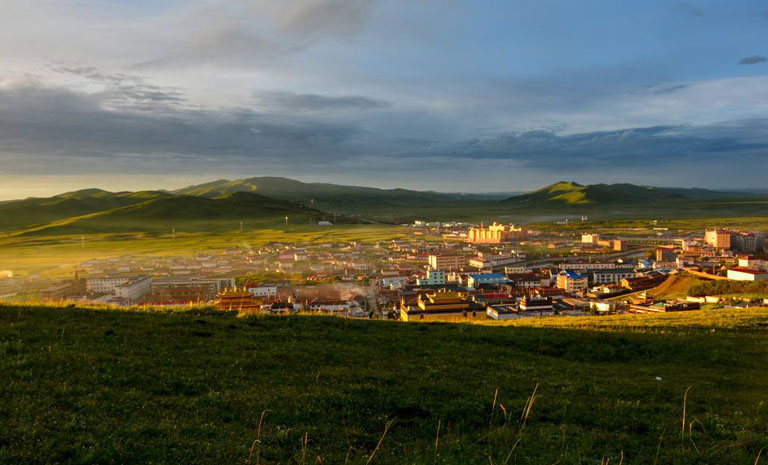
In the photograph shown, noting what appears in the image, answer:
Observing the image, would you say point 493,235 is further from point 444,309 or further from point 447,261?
point 444,309

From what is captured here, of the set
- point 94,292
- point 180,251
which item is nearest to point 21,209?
point 180,251

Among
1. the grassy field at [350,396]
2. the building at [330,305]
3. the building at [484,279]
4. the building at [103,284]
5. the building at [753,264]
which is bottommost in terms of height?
the building at [484,279]

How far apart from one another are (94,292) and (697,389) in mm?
42258

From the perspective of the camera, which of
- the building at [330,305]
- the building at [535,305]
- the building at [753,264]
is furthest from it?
the building at [753,264]

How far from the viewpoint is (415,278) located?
5547 cm

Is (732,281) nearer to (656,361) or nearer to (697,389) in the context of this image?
(656,361)

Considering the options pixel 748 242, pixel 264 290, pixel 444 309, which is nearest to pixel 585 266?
pixel 748 242

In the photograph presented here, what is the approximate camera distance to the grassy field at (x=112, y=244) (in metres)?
46.8

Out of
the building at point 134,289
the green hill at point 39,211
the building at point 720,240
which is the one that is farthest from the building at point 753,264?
the green hill at point 39,211

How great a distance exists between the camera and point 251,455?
509 centimetres

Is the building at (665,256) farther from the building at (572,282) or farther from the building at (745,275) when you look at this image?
the building at (572,282)

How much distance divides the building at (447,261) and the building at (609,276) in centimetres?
1965

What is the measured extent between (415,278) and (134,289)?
3165 cm

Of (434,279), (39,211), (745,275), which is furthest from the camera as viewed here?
(39,211)
